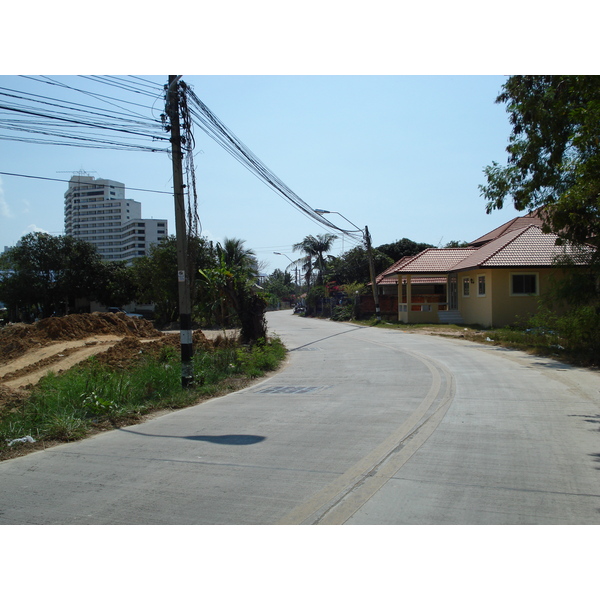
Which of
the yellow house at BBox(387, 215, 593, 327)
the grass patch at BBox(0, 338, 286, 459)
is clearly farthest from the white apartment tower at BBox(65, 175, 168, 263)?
the grass patch at BBox(0, 338, 286, 459)

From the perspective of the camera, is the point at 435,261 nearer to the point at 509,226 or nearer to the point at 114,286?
the point at 509,226

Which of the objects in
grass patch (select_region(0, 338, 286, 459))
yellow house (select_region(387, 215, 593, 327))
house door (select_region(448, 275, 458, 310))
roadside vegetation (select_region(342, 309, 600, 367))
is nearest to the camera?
grass patch (select_region(0, 338, 286, 459))

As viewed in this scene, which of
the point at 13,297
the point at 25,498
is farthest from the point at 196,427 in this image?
the point at 13,297

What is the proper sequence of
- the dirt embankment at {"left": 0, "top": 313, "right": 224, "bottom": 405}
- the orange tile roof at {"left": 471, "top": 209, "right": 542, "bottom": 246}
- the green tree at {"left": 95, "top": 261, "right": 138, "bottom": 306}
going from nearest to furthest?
1. the dirt embankment at {"left": 0, "top": 313, "right": 224, "bottom": 405}
2. the orange tile roof at {"left": 471, "top": 209, "right": 542, "bottom": 246}
3. the green tree at {"left": 95, "top": 261, "right": 138, "bottom": 306}

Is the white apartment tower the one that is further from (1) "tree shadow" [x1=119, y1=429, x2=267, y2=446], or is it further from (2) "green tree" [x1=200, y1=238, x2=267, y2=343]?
(1) "tree shadow" [x1=119, y1=429, x2=267, y2=446]

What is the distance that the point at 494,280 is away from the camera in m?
28.0

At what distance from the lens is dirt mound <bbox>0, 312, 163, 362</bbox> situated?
75.6 feet

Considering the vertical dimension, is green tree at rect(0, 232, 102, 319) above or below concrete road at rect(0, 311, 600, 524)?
above

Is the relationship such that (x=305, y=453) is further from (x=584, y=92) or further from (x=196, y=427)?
(x=584, y=92)

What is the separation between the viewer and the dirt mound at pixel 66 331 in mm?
23047

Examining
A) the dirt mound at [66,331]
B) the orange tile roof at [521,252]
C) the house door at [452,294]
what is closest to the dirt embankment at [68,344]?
the dirt mound at [66,331]

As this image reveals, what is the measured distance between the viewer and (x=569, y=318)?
663 inches

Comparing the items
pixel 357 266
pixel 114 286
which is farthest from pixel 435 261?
pixel 114 286

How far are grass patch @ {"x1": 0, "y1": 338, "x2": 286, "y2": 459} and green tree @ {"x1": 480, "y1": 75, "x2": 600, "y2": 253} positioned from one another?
8.99 m
